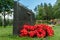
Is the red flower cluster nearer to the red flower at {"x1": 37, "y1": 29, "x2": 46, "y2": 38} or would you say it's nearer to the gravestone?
the red flower at {"x1": 37, "y1": 29, "x2": 46, "y2": 38}

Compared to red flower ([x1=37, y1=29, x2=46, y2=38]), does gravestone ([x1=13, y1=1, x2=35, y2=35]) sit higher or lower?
higher

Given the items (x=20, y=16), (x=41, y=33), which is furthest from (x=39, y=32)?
(x=20, y=16)

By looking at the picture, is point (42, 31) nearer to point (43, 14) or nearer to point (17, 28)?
point (17, 28)

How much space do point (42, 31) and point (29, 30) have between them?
96cm

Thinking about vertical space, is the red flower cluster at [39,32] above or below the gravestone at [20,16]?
below

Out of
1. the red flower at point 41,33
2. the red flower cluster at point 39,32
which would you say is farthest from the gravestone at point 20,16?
the red flower at point 41,33

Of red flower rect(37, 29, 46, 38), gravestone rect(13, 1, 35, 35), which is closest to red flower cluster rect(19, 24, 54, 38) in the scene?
red flower rect(37, 29, 46, 38)

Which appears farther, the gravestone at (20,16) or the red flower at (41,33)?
the gravestone at (20,16)

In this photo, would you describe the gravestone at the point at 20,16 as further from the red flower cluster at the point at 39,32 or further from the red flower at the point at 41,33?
the red flower at the point at 41,33

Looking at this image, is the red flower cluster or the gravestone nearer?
the red flower cluster

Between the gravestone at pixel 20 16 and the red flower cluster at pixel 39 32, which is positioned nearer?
the red flower cluster at pixel 39 32

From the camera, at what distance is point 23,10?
13.4 metres

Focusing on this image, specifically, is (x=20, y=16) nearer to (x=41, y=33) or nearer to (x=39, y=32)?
(x=39, y=32)

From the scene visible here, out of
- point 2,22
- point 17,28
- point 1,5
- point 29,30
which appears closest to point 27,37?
point 29,30
